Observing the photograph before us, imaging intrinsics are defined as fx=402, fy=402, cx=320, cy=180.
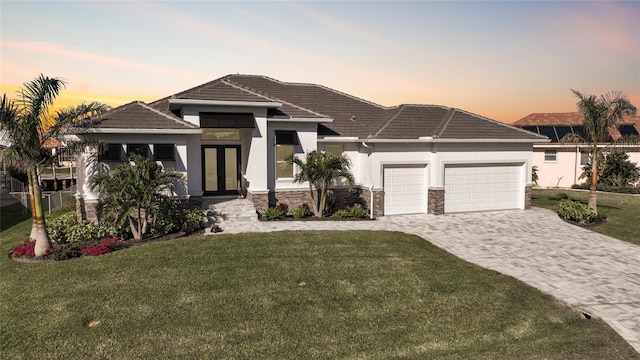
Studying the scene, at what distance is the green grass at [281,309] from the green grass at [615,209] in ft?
31.1

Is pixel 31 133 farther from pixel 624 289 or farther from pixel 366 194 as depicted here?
pixel 624 289

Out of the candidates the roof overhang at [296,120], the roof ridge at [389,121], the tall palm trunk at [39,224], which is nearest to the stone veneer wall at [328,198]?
the roof ridge at [389,121]

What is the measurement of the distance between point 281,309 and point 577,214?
53.6 ft

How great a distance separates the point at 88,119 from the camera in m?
15.3

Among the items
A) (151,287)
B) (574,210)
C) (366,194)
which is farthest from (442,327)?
(574,210)

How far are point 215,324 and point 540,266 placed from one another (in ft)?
33.5

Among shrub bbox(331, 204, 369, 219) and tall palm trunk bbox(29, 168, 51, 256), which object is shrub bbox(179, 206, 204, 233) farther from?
shrub bbox(331, 204, 369, 219)

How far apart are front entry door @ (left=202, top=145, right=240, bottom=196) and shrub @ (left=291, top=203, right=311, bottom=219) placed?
12.2 feet

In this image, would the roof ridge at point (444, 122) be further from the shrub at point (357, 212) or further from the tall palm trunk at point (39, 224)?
the tall palm trunk at point (39, 224)

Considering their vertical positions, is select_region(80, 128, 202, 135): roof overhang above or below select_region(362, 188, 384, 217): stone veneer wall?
above

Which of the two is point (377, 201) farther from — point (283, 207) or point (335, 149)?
point (283, 207)

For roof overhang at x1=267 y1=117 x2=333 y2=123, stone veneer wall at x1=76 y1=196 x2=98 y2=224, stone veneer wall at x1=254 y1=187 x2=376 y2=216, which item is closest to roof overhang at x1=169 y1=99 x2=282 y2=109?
roof overhang at x1=267 y1=117 x2=333 y2=123

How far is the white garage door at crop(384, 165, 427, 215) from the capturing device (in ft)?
66.1

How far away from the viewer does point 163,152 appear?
16.9m
